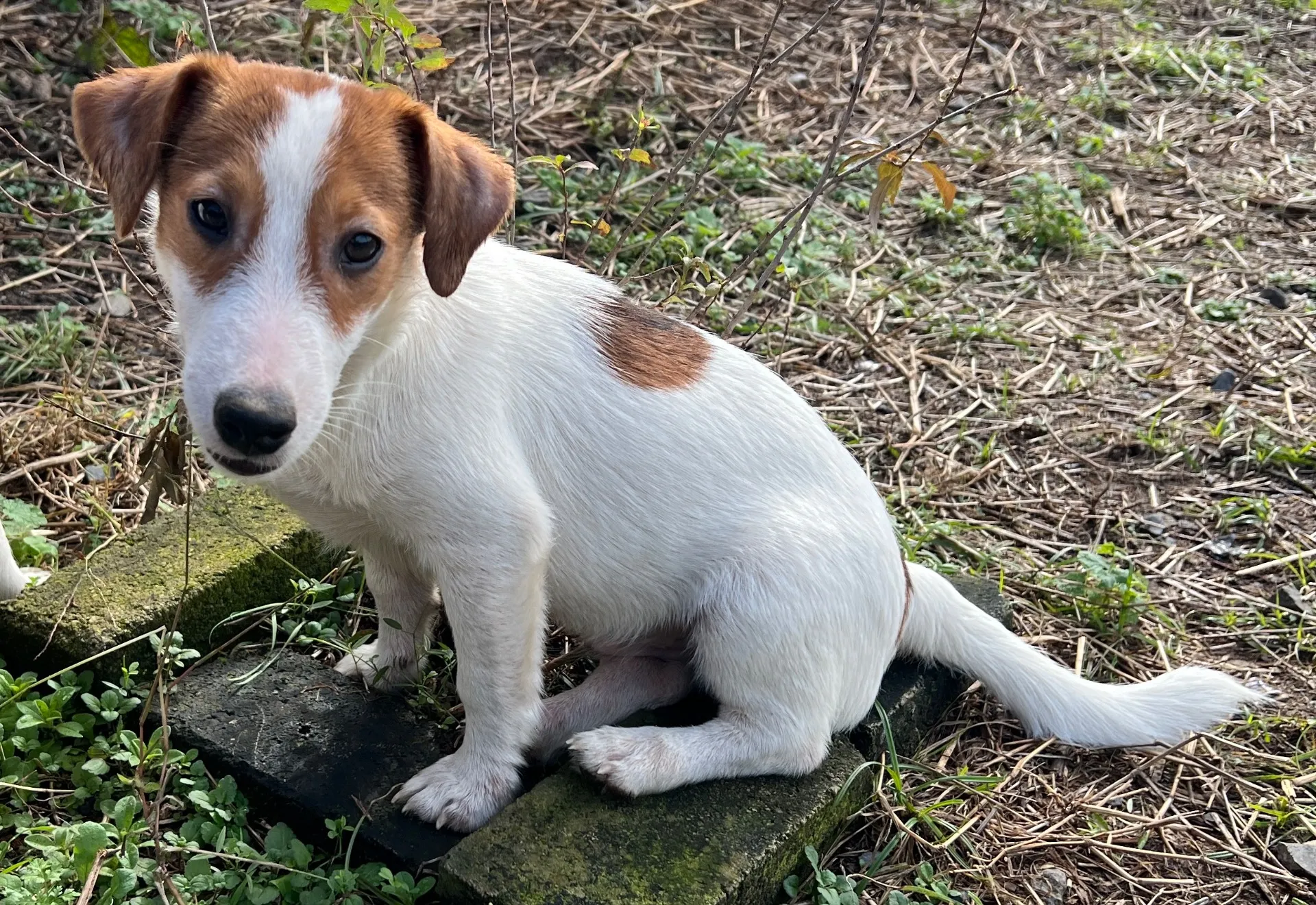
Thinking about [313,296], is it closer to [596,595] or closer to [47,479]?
[596,595]

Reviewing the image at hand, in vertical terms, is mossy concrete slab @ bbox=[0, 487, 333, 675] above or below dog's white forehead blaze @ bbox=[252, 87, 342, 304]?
below

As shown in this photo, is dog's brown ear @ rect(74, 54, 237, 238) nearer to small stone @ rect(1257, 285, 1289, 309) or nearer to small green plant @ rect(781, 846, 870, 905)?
small green plant @ rect(781, 846, 870, 905)

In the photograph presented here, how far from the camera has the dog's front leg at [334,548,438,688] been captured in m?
3.19

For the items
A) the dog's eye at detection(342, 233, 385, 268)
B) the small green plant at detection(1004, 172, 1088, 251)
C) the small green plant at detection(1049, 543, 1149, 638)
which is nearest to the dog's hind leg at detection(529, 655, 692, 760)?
the dog's eye at detection(342, 233, 385, 268)

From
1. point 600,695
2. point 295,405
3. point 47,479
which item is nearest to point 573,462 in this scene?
point 600,695

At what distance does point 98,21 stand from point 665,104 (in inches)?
116

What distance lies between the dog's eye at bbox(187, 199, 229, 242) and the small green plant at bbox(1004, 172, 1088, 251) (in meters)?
4.73

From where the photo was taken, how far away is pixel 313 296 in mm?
2324

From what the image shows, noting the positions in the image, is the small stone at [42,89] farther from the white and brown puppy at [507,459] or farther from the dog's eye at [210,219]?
the dog's eye at [210,219]

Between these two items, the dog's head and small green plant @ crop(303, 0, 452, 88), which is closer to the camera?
the dog's head

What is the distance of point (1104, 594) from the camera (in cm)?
379

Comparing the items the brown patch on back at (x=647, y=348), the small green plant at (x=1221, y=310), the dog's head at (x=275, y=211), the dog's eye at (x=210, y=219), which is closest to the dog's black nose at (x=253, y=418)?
the dog's head at (x=275, y=211)

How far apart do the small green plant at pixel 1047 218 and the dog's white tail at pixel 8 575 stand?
15.9 ft

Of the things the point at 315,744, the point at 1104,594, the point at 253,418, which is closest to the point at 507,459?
the point at 253,418
